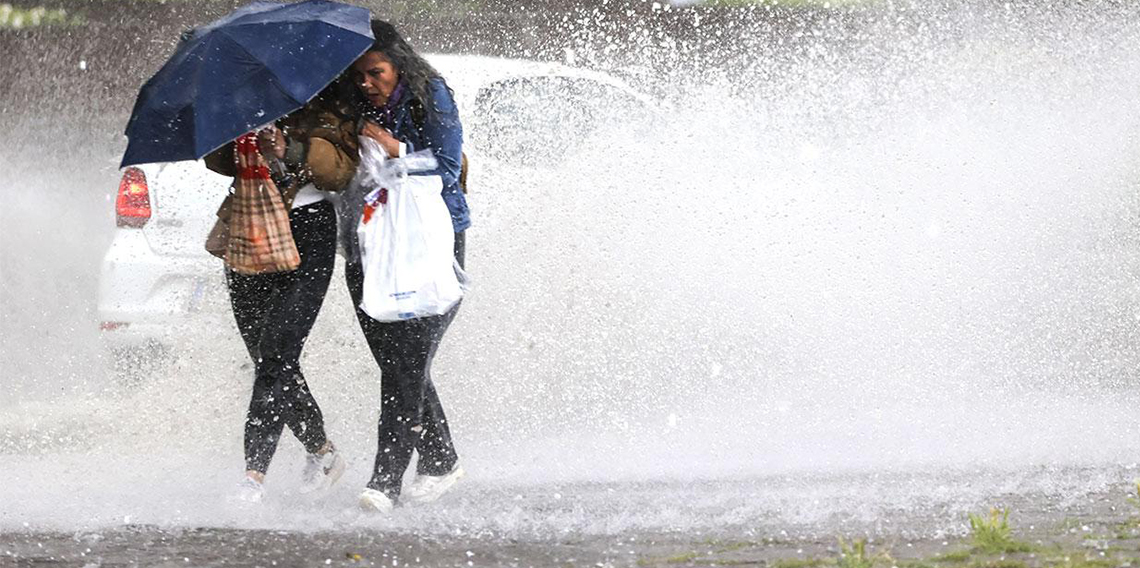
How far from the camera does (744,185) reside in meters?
9.15

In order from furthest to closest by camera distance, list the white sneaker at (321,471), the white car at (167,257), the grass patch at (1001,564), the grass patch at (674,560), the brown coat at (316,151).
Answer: the white car at (167,257) < the white sneaker at (321,471) < the brown coat at (316,151) < the grass patch at (674,560) < the grass patch at (1001,564)

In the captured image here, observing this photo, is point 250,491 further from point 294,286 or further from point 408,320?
point 408,320

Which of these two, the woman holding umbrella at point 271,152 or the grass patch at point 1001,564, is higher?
the woman holding umbrella at point 271,152

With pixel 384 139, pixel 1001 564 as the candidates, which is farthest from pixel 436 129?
pixel 1001 564

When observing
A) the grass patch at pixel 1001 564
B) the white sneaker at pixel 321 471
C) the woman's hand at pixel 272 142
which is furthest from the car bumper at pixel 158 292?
the grass patch at pixel 1001 564

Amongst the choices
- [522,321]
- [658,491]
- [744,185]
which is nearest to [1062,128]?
[744,185]

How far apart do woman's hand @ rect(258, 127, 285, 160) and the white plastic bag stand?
271 millimetres

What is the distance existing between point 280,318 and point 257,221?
445mm

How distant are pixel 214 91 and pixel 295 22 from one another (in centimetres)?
35

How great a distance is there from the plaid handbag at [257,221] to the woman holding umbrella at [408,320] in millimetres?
327

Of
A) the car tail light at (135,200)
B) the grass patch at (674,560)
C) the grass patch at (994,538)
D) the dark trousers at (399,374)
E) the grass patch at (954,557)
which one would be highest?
the car tail light at (135,200)

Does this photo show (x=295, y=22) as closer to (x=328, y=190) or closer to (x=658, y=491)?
(x=328, y=190)

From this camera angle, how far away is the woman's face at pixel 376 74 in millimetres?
6016

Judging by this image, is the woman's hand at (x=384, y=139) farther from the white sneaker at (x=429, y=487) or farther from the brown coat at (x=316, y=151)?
the white sneaker at (x=429, y=487)
